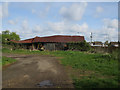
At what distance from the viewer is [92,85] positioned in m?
4.17

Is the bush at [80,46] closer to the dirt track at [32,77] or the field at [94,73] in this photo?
the field at [94,73]

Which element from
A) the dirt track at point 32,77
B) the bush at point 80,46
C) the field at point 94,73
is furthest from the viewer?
the bush at point 80,46

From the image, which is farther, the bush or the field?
the bush

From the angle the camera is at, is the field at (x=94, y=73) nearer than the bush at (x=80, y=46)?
Yes

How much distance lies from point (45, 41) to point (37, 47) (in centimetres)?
312

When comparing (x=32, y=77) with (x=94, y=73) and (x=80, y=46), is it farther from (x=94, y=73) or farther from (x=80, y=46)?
(x=80, y=46)

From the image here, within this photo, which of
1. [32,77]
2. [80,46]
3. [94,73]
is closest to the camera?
[32,77]

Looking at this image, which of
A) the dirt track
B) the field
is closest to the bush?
the field

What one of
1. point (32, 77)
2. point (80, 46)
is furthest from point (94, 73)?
point (80, 46)

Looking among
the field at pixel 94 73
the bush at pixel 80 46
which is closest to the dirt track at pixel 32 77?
the field at pixel 94 73

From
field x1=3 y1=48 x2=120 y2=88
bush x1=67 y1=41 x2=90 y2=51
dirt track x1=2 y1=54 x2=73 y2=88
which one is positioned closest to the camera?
field x1=3 y1=48 x2=120 y2=88

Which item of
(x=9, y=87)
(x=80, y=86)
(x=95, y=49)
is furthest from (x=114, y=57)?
(x=95, y=49)

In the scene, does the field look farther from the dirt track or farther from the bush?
the bush

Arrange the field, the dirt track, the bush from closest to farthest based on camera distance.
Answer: the field, the dirt track, the bush
